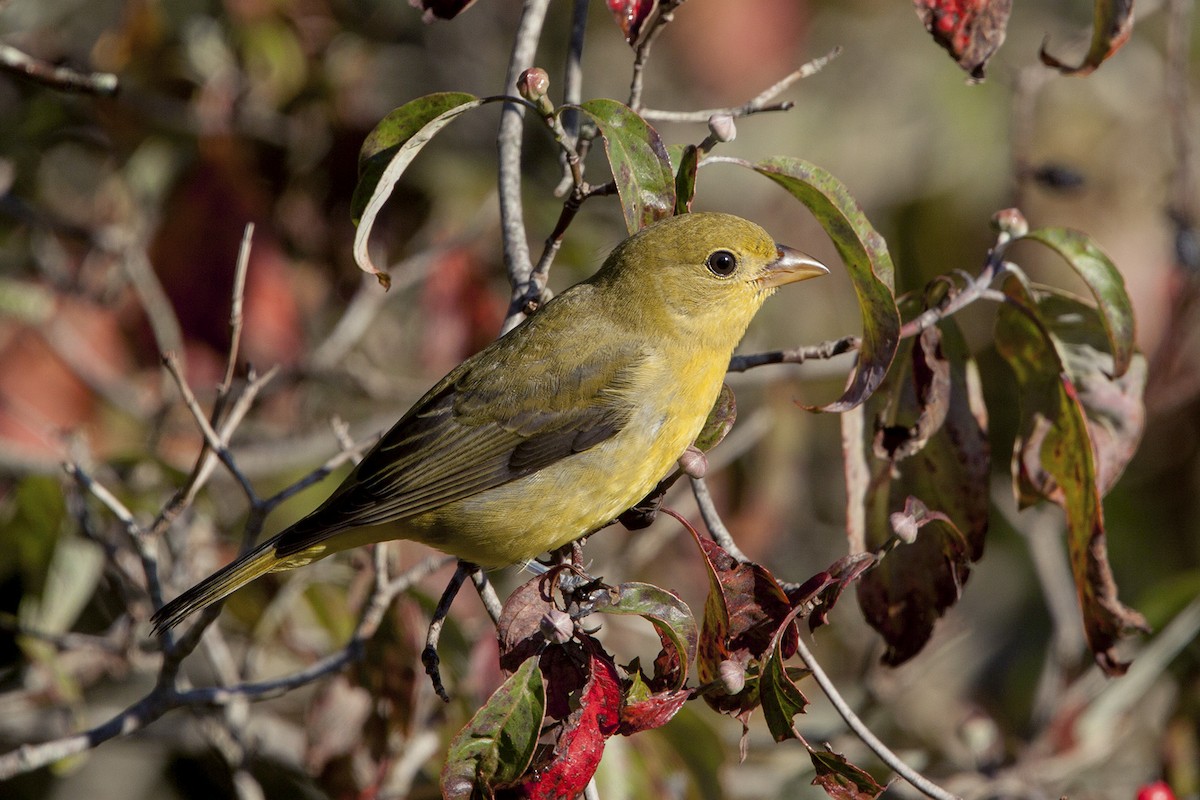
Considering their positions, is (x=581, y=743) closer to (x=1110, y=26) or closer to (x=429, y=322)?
(x=1110, y=26)

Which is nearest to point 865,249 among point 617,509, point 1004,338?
point 1004,338

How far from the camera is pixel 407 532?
3.51m

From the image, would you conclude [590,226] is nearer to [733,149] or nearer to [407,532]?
[733,149]

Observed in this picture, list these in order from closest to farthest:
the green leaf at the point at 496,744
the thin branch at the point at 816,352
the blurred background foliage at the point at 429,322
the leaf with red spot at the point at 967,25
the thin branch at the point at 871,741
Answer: the green leaf at the point at 496,744
the thin branch at the point at 871,741
the leaf with red spot at the point at 967,25
the thin branch at the point at 816,352
the blurred background foliage at the point at 429,322

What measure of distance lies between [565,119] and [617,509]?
104cm

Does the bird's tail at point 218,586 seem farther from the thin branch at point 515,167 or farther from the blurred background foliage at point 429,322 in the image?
the thin branch at point 515,167

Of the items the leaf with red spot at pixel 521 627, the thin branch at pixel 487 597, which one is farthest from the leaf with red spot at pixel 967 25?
the thin branch at pixel 487 597

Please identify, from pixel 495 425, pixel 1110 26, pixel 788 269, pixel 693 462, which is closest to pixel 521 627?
pixel 693 462

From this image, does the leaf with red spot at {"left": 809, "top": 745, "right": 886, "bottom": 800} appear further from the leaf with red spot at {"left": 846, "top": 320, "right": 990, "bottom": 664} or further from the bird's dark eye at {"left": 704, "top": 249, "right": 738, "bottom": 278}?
the bird's dark eye at {"left": 704, "top": 249, "right": 738, "bottom": 278}

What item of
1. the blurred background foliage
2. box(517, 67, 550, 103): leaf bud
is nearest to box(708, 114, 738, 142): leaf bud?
box(517, 67, 550, 103): leaf bud

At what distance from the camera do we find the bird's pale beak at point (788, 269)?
3.45m

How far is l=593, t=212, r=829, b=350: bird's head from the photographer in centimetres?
351

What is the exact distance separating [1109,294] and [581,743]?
1447mm

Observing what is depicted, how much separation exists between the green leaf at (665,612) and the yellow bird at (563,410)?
881mm
